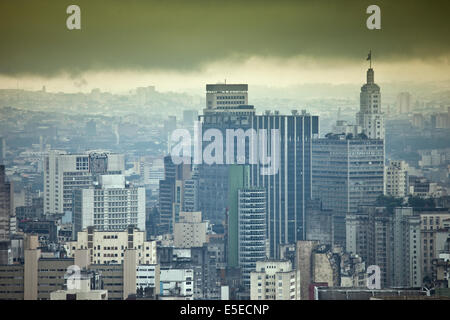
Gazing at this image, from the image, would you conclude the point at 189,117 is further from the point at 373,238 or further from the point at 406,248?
the point at 406,248

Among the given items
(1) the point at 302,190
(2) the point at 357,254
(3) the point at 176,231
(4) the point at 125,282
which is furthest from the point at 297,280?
(1) the point at 302,190

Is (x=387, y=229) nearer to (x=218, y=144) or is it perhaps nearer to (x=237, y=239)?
(x=237, y=239)

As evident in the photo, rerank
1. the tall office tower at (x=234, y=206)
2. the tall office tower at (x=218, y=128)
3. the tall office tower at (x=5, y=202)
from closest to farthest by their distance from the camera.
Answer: the tall office tower at (x=5, y=202), the tall office tower at (x=234, y=206), the tall office tower at (x=218, y=128)

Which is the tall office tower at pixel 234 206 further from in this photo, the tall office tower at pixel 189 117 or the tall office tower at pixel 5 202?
the tall office tower at pixel 5 202

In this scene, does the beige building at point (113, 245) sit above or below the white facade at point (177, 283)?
above

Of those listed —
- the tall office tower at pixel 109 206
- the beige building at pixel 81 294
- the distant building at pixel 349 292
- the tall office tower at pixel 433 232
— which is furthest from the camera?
the tall office tower at pixel 109 206

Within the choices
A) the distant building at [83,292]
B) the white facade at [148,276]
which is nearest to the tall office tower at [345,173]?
the white facade at [148,276]

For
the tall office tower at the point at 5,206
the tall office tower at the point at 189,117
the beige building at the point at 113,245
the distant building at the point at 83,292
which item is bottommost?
the distant building at the point at 83,292
